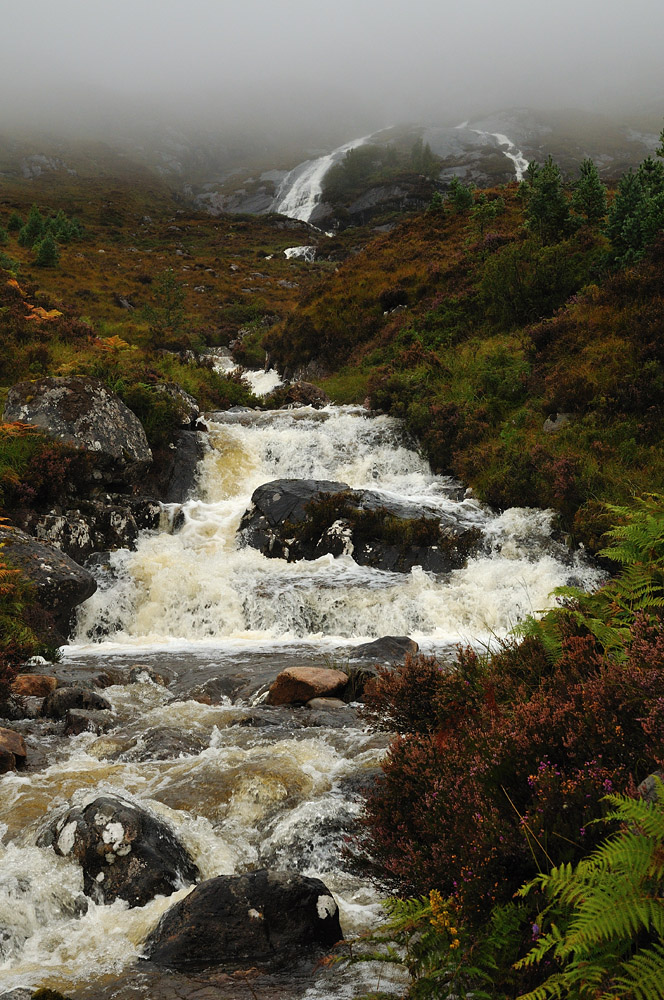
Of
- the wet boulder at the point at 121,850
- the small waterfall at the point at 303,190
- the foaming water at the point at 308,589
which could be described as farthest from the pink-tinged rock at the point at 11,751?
the small waterfall at the point at 303,190

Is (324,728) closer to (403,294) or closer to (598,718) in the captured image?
(598,718)

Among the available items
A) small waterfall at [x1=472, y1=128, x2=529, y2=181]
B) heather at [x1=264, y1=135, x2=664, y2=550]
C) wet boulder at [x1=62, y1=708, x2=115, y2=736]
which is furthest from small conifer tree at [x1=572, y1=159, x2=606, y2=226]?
small waterfall at [x1=472, y1=128, x2=529, y2=181]

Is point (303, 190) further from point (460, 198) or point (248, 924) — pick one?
point (248, 924)

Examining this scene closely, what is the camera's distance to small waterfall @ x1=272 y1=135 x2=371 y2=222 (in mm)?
100562

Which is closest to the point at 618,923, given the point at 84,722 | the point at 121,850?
the point at 121,850

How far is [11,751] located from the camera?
638cm

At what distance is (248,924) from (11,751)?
3.92 meters

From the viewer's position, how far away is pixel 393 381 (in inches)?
906

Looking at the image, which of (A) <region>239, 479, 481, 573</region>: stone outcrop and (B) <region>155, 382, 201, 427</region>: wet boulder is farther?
(B) <region>155, 382, 201, 427</region>: wet boulder

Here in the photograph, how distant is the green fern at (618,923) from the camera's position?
194 cm

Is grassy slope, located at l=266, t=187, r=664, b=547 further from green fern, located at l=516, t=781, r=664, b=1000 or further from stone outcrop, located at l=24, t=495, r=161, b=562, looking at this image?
green fern, located at l=516, t=781, r=664, b=1000

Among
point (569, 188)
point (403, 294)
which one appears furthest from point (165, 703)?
point (569, 188)

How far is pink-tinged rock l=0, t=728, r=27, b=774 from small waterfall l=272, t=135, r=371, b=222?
97639 mm

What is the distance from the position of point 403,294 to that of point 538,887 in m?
30.2
